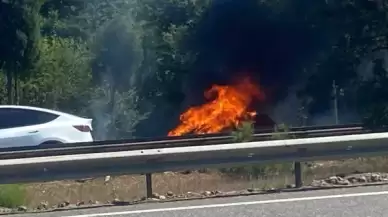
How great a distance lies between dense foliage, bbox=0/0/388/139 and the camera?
98.5ft

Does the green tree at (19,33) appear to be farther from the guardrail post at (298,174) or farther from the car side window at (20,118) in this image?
the guardrail post at (298,174)

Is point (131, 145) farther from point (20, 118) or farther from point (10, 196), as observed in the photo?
point (10, 196)

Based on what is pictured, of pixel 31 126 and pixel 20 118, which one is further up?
pixel 20 118

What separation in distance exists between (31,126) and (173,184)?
7.12m

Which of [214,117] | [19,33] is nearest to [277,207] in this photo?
[214,117]

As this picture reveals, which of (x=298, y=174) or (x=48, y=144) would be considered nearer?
(x=298, y=174)

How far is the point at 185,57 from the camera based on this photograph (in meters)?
38.6

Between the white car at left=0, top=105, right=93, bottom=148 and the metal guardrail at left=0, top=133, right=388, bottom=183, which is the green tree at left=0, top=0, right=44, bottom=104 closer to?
the white car at left=0, top=105, right=93, bottom=148

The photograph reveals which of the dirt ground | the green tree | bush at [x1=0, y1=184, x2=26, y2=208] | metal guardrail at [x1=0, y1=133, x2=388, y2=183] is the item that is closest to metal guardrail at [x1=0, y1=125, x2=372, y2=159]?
the dirt ground

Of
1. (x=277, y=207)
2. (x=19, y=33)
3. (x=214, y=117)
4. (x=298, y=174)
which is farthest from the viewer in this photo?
(x=19, y=33)

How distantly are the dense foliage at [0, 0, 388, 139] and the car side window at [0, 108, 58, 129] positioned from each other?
8.08 m

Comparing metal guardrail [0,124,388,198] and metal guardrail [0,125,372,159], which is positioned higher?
metal guardrail [0,125,372,159]

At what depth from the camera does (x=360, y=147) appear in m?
10.1

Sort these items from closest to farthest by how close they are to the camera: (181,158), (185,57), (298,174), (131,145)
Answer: (181,158) → (298,174) → (131,145) → (185,57)
